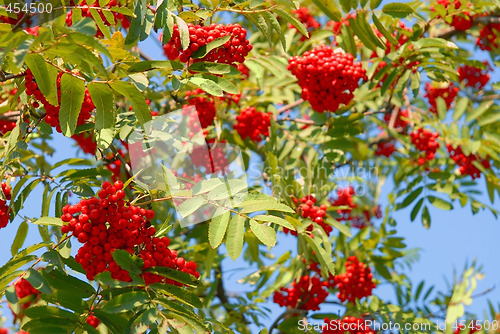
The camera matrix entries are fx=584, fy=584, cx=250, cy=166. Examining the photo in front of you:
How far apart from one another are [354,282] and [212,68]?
2.37 meters

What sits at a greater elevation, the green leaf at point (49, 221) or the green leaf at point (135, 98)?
the green leaf at point (135, 98)

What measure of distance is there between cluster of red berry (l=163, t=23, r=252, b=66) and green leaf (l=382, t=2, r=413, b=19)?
1.27 metres

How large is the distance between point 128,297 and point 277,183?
68.7 inches

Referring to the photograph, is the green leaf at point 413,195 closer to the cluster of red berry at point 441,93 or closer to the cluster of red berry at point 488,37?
the cluster of red berry at point 441,93

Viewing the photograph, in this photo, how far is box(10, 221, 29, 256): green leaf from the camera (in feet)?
11.4

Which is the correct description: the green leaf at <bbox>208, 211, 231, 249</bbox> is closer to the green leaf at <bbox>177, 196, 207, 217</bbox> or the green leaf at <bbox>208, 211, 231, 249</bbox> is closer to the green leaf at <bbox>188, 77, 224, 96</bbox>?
the green leaf at <bbox>177, 196, 207, 217</bbox>

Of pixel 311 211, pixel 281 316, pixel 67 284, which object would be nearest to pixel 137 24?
pixel 67 284

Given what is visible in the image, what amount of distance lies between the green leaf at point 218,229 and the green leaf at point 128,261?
375 mm

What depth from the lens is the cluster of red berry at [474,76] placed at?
6727 mm

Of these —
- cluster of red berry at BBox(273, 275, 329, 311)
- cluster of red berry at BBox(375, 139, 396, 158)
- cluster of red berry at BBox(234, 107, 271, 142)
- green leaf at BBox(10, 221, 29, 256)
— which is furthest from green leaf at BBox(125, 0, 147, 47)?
cluster of red berry at BBox(375, 139, 396, 158)

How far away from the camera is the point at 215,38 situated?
3193 millimetres

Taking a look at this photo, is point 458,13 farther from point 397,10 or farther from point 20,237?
point 20,237

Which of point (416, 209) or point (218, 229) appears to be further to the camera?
point (416, 209)

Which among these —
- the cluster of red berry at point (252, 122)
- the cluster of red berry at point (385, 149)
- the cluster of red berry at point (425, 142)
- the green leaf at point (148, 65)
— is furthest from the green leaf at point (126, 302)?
the cluster of red berry at point (385, 149)
